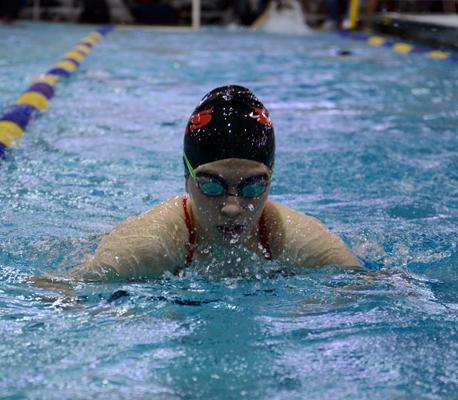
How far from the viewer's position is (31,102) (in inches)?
277

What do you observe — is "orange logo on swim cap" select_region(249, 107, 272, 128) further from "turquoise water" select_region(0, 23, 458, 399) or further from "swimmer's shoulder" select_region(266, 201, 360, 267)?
"turquoise water" select_region(0, 23, 458, 399)

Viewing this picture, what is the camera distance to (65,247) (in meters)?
3.52

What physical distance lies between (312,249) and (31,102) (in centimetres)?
461

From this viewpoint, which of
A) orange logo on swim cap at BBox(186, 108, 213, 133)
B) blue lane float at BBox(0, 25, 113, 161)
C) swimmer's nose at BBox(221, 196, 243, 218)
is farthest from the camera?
blue lane float at BBox(0, 25, 113, 161)

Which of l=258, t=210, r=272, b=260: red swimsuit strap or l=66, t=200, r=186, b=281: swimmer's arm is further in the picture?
l=258, t=210, r=272, b=260: red swimsuit strap

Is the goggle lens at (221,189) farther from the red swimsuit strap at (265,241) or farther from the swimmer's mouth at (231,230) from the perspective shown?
the red swimsuit strap at (265,241)

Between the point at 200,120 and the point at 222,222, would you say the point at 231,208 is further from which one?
the point at 200,120

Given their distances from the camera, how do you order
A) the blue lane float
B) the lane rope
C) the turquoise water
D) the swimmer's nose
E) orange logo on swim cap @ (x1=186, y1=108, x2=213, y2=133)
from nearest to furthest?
1. the turquoise water
2. the swimmer's nose
3. orange logo on swim cap @ (x1=186, y1=108, x2=213, y2=133)
4. the blue lane float
5. the lane rope

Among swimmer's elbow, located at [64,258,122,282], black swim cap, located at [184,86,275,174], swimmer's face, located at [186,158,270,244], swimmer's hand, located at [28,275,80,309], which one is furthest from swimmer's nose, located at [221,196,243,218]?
swimmer's hand, located at [28,275,80,309]

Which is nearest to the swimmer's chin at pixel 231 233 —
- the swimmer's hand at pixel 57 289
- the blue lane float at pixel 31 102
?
the swimmer's hand at pixel 57 289

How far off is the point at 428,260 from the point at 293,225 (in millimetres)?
789

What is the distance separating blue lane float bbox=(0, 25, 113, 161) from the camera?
5.73m

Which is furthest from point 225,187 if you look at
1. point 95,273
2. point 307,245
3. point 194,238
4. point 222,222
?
point 95,273

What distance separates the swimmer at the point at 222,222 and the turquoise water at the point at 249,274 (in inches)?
3.0
